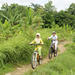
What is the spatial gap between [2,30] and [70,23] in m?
25.0

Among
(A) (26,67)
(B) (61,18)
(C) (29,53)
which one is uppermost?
(B) (61,18)

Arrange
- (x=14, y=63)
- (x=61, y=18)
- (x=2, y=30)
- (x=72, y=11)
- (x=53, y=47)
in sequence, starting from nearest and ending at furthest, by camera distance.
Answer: (x=14, y=63) < (x=53, y=47) < (x=2, y=30) < (x=61, y=18) < (x=72, y=11)

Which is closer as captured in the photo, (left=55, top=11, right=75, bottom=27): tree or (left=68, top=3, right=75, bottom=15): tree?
(left=55, top=11, right=75, bottom=27): tree

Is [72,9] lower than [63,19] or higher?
higher

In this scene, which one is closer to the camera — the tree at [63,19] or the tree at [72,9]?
the tree at [63,19]

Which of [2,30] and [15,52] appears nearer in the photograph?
[15,52]

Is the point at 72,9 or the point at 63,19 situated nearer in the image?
the point at 63,19

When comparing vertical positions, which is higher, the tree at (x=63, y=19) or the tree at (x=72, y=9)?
the tree at (x=72, y=9)

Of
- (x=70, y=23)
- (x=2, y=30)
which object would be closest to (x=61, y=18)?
(x=70, y=23)

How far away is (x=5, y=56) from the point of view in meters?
5.50

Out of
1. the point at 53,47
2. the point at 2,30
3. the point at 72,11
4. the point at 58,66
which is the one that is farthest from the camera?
the point at 72,11

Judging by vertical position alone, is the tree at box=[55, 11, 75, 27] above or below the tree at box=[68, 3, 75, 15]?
below

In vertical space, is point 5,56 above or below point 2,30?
below

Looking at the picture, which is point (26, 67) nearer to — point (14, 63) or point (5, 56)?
point (14, 63)
